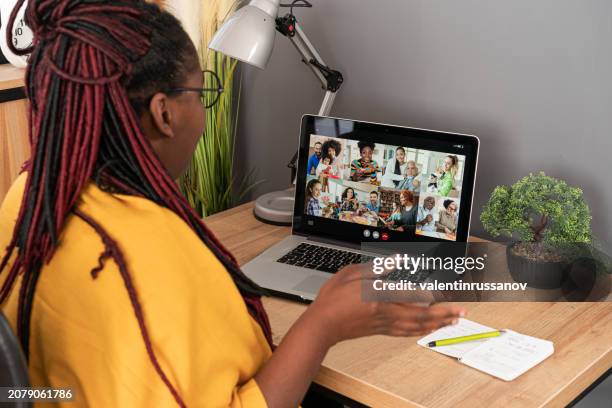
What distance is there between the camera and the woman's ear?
917mm

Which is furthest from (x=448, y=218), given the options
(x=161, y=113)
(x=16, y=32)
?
(x=16, y=32)

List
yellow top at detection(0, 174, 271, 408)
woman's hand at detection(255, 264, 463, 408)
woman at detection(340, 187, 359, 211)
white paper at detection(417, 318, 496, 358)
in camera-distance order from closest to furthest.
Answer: yellow top at detection(0, 174, 271, 408), woman's hand at detection(255, 264, 463, 408), white paper at detection(417, 318, 496, 358), woman at detection(340, 187, 359, 211)

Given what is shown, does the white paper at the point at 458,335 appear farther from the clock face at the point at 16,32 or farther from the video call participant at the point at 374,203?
the clock face at the point at 16,32

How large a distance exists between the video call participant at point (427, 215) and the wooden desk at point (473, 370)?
21cm

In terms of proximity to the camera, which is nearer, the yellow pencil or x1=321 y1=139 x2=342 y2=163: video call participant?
the yellow pencil

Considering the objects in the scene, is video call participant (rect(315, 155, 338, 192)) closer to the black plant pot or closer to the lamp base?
the lamp base

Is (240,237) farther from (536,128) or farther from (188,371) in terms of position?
(188,371)

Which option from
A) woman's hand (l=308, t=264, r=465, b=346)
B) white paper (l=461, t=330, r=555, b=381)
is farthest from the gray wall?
woman's hand (l=308, t=264, r=465, b=346)

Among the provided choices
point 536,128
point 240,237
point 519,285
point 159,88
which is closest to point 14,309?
point 159,88

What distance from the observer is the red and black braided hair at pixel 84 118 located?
2.82 feet

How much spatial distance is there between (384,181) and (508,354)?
19.6 inches

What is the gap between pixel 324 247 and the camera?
1.58 metres

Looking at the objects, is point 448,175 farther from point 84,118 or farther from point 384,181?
point 84,118

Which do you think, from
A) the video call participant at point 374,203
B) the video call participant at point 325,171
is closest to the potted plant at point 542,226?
the video call participant at point 374,203
